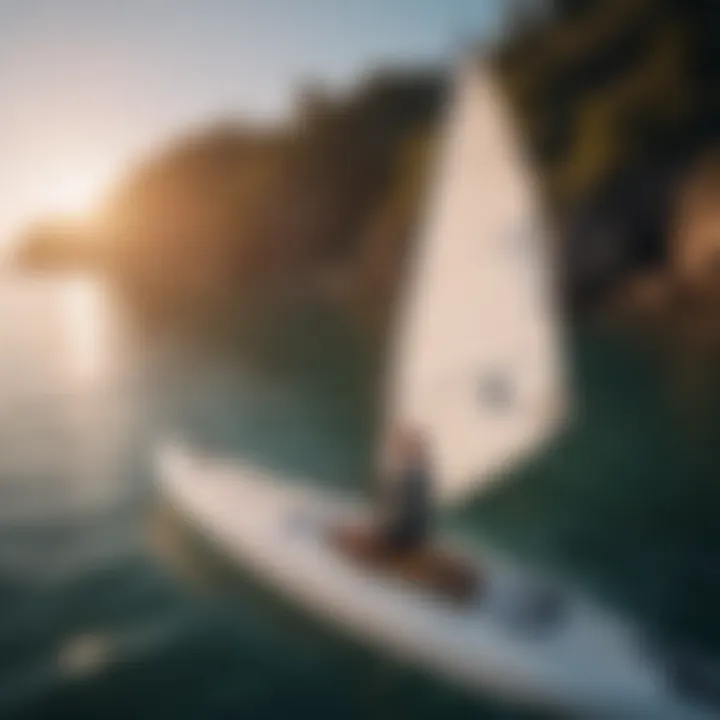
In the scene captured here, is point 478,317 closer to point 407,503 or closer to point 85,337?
point 407,503

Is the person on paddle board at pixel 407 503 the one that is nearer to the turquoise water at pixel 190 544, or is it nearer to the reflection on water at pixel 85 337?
the turquoise water at pixel 190 544

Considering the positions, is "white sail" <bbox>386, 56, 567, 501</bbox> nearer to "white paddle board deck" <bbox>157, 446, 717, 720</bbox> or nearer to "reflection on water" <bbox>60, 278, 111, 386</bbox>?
"white paddle board deck" <bbox>157, 446, 717, 720</bbox>

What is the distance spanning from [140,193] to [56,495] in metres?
0.81

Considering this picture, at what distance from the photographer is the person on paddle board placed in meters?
2.36

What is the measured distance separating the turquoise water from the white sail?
0.42 feet

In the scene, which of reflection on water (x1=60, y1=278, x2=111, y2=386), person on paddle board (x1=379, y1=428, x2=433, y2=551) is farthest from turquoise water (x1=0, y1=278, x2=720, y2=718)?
person on paddle board (x1=379, y1=428, x2=433, y2=551)

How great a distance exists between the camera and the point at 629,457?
2826 millimetres

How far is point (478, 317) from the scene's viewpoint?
257 centimetres

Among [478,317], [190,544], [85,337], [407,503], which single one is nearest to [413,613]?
[407,503]

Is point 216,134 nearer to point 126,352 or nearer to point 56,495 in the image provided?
point 126,352

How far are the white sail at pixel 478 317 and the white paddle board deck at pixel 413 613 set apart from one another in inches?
12.2

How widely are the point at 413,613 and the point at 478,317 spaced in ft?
2.60

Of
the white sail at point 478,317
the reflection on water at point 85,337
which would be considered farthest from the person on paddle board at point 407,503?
the reflection on water at point 85,337

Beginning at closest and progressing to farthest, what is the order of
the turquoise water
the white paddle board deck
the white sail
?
1. the white paddle board deck
2. the turquoise water
3. the white sail
